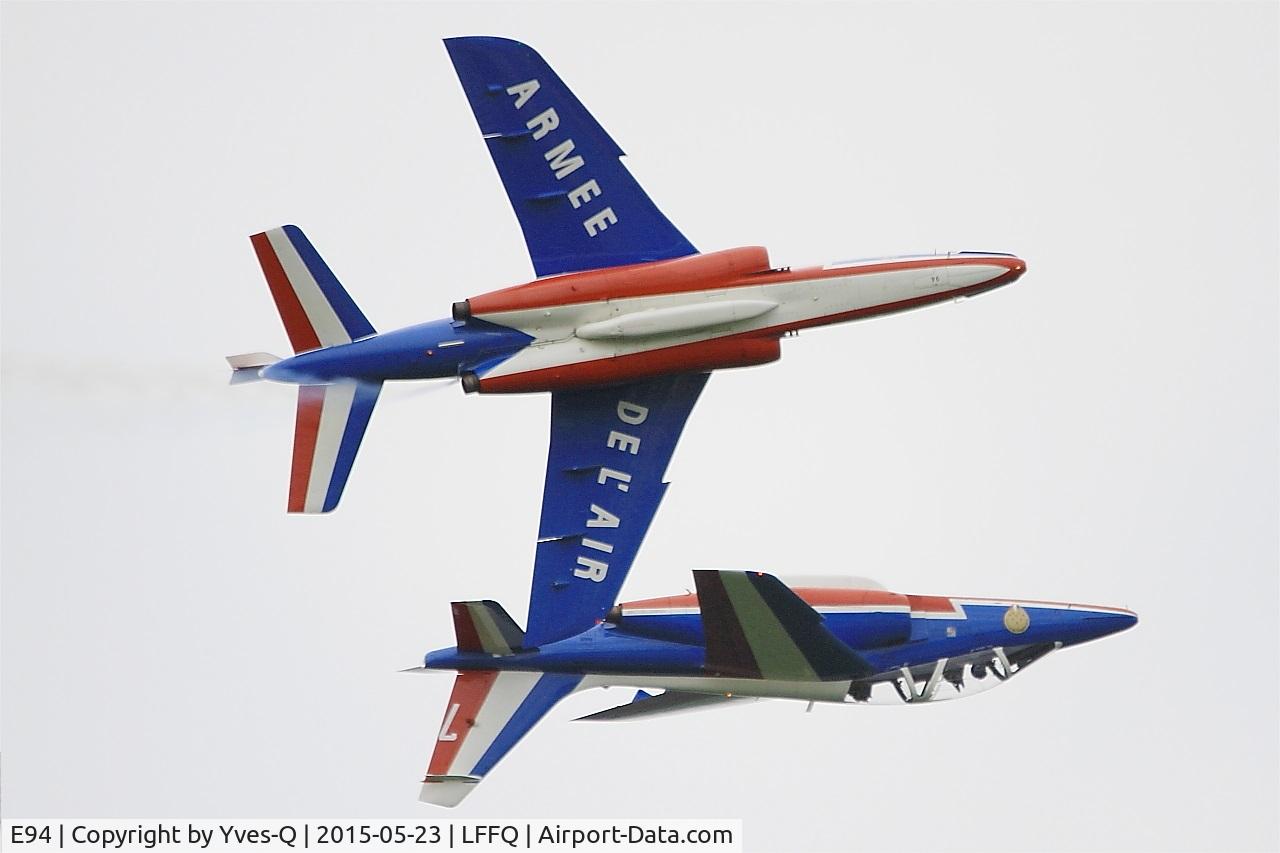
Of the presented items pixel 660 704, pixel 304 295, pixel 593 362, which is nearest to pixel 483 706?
pixel 660 704

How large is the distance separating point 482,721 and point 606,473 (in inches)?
200

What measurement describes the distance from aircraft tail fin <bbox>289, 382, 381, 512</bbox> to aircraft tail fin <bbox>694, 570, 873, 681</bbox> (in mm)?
6855

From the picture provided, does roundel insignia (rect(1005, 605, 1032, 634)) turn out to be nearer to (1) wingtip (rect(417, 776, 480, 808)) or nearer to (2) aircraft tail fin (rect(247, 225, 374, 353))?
(1) wingtip (rect(417, 776, 480, 808))

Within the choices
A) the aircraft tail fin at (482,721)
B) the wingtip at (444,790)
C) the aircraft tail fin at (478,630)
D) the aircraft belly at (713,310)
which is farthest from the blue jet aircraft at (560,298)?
the wingtip at (444,790)

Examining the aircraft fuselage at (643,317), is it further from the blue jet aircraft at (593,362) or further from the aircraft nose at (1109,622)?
the aircraft nose at (1109,622)

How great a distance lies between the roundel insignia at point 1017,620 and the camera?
60.3m

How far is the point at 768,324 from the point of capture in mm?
60125

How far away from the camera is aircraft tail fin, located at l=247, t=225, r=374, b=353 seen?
60594 millimetres

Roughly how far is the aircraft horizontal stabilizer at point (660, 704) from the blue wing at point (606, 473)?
1.96 m

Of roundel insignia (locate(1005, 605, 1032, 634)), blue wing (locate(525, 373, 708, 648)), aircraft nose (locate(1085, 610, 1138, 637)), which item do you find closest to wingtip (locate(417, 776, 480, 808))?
blue wing (locate(525, 373, 708, 648))

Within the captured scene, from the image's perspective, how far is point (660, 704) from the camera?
61.1 m

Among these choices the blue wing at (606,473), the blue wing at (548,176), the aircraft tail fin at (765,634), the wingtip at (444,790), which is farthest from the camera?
the blue wing at (606,473)

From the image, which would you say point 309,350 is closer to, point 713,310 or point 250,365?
point 250,365

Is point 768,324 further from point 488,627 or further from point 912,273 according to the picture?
point 488,627
